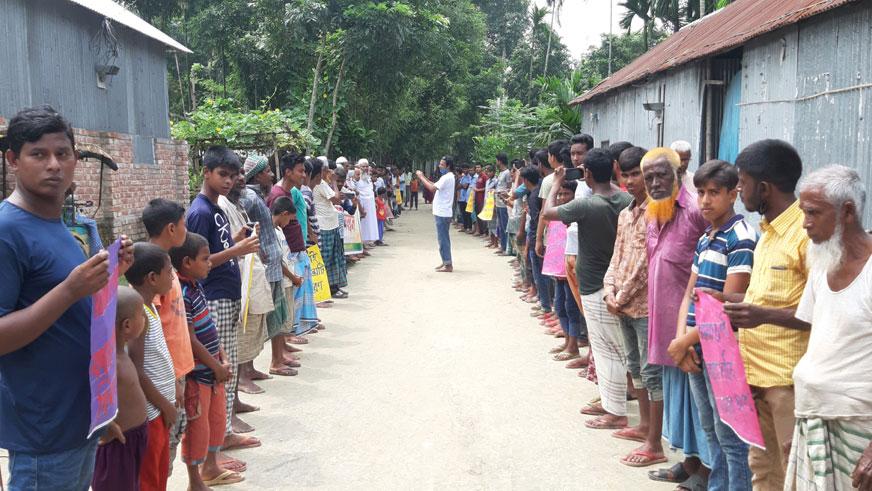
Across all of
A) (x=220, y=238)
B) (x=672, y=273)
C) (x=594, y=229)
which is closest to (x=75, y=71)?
(x=220, y=238)

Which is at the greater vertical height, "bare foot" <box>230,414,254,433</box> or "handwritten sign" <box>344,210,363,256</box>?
"handwritten sign" <box>344,210,363,256</box>

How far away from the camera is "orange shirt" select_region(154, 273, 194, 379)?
149 inches

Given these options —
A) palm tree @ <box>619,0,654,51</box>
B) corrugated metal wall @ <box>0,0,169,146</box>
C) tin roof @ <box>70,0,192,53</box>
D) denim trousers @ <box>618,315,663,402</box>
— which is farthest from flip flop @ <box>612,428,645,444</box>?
palm tree @ <box>619,0,654,51</box>

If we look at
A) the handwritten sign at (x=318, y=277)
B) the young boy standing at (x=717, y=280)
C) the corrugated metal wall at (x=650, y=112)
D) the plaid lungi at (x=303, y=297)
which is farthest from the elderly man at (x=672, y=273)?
the corrugated metal wall at (x=650, y=112)

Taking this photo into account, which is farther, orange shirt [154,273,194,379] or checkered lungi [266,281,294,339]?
checkered lungi [266,281,294,339]

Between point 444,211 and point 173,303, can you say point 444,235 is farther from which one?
point 173,303

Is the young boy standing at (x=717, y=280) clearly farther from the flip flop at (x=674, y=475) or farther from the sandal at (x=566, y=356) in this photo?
the sandal at (x=566, y=356)

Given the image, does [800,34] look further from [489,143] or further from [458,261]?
[489,143]

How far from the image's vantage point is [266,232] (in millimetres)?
6402

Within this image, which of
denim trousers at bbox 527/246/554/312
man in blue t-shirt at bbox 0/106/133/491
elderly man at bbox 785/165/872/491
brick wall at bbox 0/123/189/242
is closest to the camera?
man in blue t-shirt at bbox 0/106/133/491

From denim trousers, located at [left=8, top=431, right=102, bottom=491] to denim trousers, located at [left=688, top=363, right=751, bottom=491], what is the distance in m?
2.82

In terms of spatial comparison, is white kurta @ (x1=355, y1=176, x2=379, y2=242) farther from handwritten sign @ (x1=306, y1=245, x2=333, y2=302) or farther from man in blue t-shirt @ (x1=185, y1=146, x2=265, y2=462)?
man in blue t-shirt @ (x1=185, y1=146, x2=265, y2=462)

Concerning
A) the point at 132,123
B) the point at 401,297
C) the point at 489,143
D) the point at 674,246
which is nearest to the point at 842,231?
the point at 674,246

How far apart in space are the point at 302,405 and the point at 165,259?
2889mm
